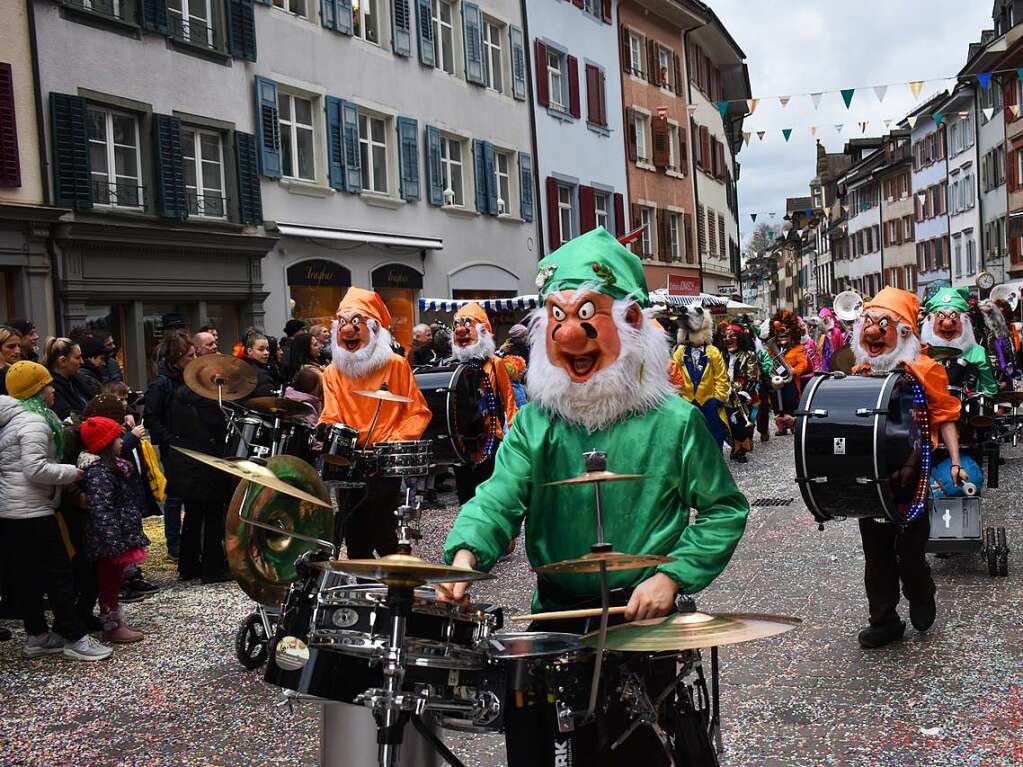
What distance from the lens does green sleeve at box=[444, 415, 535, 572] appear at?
10.7ft

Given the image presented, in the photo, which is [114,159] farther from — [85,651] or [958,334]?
[958,334]

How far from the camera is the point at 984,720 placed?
5031mm

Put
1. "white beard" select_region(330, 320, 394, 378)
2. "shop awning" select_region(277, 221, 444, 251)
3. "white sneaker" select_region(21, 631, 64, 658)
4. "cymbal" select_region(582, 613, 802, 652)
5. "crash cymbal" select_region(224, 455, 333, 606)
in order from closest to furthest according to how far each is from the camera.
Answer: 1. "cymbal" select_region(582, 613, 802, 652)
2. "crash cymbal" select_region(224, 455, 333, 606)
3. "white sneaker" select_region(21, 631, 64, 658)
4. "white beard" select_region(330, 320, 394, 378)
5. "shop awning" select_region(277, 221, 444, 251)

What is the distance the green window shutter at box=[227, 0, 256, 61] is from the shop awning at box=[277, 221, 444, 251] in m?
2.60

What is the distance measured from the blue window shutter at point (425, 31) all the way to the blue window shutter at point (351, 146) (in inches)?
109

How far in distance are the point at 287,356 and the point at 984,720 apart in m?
8.35

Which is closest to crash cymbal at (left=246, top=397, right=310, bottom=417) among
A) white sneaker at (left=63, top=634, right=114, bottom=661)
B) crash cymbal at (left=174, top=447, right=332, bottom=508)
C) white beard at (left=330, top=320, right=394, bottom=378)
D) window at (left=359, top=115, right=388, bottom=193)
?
white beard at (left=330, top=320, right=394, bottom=378)

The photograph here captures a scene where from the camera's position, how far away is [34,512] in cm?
655

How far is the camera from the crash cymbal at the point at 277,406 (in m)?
6.32

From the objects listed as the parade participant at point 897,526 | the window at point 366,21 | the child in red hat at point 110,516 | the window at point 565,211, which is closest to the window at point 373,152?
the window at point 366,21

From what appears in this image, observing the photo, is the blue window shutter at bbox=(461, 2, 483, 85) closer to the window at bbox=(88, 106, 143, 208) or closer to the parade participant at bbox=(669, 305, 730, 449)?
the window at bbox=(88, 106, 143, 208)

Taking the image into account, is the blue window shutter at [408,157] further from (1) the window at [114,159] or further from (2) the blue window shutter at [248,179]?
(1) the window at [114,159]

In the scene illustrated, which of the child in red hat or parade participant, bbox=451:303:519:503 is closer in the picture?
the child in red hat

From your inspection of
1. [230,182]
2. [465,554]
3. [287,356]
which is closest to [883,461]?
[465,554]
